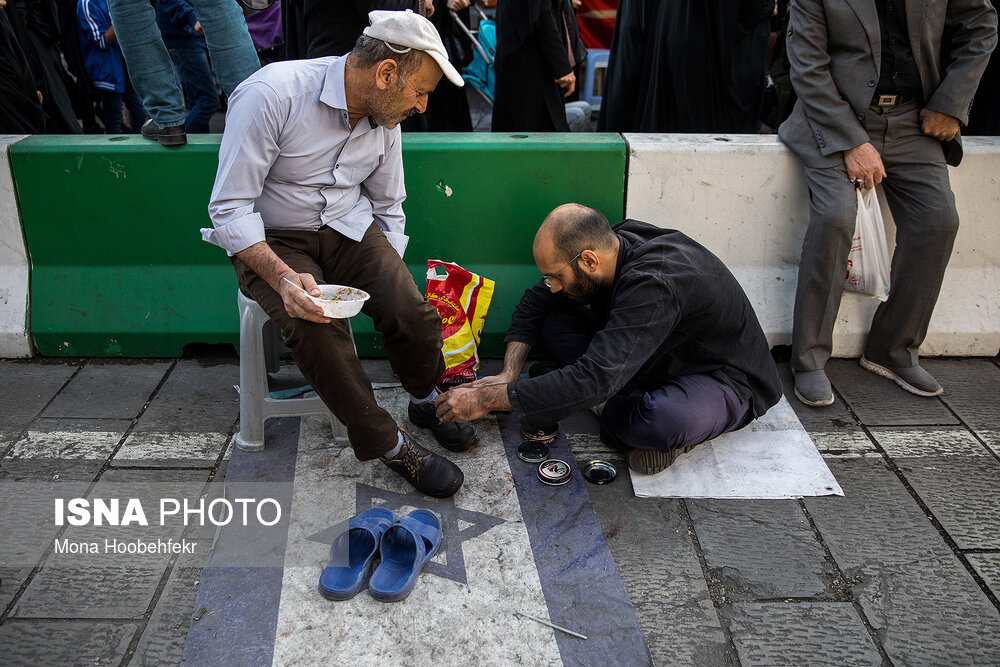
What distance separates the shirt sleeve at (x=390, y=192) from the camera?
3.27 metres

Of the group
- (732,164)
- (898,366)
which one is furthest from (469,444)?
(898,366)

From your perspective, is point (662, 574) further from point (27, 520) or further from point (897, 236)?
point (27, 520)

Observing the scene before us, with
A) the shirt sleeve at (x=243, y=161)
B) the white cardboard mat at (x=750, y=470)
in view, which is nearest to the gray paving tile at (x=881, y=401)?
the white cardboard mat at (x=750, y=470)

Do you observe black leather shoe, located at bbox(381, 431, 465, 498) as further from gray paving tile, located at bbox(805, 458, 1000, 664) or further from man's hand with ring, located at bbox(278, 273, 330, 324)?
gray paving tile, located at bbox(805, 458, 1000, 664)

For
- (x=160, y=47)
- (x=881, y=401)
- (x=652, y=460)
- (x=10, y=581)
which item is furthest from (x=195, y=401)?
(x=881, y=401)

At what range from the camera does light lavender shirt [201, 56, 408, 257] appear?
2.83 m

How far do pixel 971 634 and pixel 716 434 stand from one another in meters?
1.10

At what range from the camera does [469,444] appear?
11.0 ft

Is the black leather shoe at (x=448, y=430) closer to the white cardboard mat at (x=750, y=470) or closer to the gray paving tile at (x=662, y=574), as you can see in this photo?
the gray paving tile at (x=662, y=574)

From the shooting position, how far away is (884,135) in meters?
3.74

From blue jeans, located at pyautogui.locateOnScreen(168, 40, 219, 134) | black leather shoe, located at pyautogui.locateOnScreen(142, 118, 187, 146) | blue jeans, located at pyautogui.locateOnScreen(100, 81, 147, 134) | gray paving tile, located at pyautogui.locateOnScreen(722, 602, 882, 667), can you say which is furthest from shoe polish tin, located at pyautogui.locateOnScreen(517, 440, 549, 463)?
blue jeans, located at pyautogui.locateOnScreen(100, 81, 147, 134)

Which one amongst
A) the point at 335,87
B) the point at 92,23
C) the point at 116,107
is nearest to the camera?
the point at 335,87

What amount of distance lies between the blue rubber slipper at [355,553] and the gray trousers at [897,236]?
84.9 inches

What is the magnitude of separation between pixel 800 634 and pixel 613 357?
108 cm
